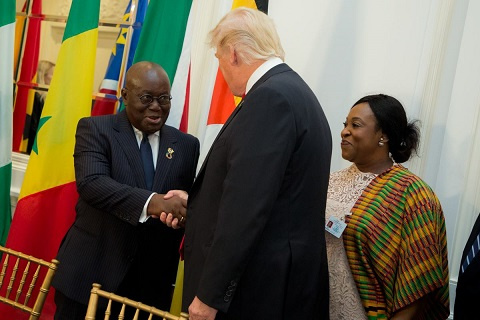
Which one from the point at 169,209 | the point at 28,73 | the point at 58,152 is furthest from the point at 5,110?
the point at 169,209

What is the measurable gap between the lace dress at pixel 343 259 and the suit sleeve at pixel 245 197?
751mm

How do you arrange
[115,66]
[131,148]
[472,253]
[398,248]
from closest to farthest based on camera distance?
[472,253] < [398,248] < [131,148] < [115,66]

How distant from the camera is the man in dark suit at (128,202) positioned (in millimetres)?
2275

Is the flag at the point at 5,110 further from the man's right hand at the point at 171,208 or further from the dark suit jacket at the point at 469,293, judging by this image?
the dark suit jacket at the point at 469,293

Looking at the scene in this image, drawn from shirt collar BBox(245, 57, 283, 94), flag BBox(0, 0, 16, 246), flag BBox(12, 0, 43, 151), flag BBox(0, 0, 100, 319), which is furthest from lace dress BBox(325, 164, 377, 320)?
flag BBox(12, 0, 43, 151)

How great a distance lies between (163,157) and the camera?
244 cm

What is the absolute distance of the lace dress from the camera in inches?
87.1

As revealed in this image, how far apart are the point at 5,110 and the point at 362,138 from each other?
1.94m

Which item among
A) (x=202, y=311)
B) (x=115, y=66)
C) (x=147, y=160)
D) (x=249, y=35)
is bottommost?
(x=202, y=311)

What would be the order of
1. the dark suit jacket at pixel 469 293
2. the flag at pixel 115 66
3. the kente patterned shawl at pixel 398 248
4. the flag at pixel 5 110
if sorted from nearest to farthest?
the dark suit jacket at pixel 469 293 < the kente patterned shawl at pixel 398 248 < the flag at pixel 5 110 < the flag at pixel 115 66

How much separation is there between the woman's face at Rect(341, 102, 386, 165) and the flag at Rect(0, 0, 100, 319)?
4.58ft

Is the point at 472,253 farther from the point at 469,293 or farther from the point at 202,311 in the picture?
the point at 202,311

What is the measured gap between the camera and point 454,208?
8.80ft

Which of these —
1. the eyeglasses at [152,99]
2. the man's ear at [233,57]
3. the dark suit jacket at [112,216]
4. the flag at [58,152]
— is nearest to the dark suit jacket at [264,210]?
the man's ear at [233,57]
